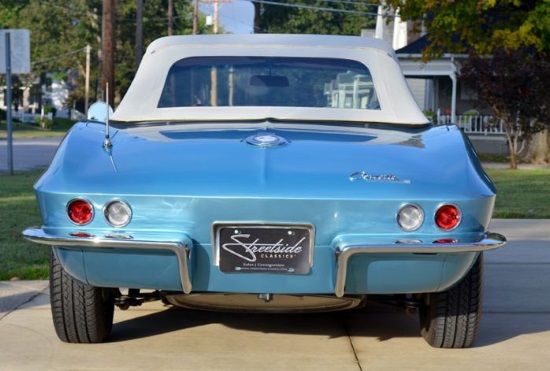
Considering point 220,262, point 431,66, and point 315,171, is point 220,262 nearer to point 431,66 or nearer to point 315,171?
point 315,171

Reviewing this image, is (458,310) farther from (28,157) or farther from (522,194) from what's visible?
(28,157)

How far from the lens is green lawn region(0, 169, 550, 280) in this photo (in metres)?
8.45

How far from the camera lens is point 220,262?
5.06 meters

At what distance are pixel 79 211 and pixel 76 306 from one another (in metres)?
0.70

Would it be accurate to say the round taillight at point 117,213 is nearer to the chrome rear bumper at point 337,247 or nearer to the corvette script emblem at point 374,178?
the chrome rear bumper at point 337,247

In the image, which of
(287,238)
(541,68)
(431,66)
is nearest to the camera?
(287,238)

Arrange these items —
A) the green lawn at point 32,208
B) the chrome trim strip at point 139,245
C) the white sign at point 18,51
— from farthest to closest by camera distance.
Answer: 1. the white sign at point 18,51
2. the green lawn at point 32,208
3. the chrome trim strip at point 139,245

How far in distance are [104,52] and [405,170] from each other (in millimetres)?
21534

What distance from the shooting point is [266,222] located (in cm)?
503

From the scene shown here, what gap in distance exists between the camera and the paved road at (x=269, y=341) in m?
5.54

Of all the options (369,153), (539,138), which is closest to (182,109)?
(369,153)

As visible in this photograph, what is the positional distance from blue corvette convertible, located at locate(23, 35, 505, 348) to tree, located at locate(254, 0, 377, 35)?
60.9 metres

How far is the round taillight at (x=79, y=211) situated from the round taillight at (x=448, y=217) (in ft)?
5.04

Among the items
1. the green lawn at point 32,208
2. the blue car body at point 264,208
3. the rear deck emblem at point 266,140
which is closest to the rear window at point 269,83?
the rear deck emblem at point 266,140
